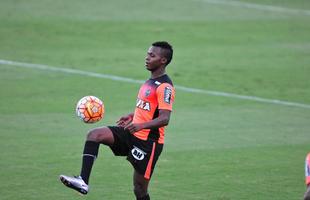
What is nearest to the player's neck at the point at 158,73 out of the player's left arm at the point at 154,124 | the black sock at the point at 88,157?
the player's left arm at the point at 154,124

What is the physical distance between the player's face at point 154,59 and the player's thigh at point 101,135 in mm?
986

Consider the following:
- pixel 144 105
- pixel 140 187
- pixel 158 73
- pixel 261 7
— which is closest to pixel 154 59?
pixel 158 73

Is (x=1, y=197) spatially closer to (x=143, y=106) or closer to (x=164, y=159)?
(x=143, y=106)

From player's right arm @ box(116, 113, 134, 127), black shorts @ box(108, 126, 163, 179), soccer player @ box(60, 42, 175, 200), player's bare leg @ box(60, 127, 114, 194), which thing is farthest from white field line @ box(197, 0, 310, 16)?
player's bare leg @ box(60, 127, 114, 194)

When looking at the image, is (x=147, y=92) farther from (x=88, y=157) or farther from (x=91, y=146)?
(x=88, y=157)

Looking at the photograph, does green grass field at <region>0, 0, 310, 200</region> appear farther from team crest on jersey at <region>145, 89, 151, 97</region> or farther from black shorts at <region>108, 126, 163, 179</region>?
team crest on jersey at <region>145, 89, 151, 97</region>

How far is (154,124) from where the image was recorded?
9.50 m

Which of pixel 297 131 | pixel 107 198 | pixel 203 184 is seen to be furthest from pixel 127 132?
pixel 297 131

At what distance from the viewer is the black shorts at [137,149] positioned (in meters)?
9.73

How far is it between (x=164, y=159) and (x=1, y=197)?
345 cm

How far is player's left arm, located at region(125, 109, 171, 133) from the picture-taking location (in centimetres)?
941

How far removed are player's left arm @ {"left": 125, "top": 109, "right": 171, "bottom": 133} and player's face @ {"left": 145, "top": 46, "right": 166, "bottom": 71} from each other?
65 centimetres

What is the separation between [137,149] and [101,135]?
A: 1.66ft

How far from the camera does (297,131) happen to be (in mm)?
15695
